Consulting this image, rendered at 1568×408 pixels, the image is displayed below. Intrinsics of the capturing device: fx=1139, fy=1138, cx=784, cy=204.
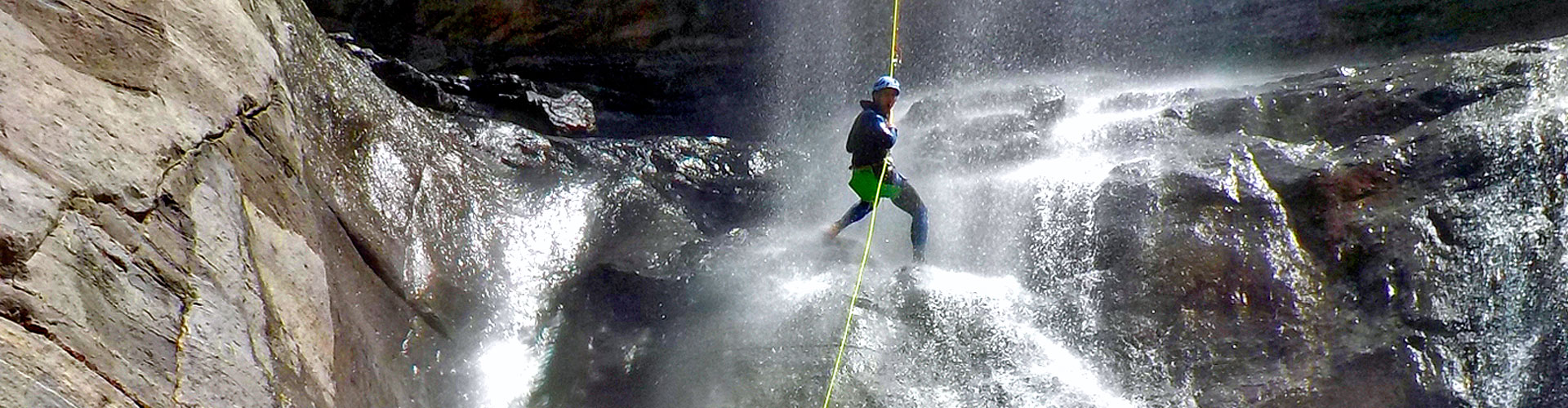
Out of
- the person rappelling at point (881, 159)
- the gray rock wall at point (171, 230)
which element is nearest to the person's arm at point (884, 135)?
the person rappelling at point (881, 159)

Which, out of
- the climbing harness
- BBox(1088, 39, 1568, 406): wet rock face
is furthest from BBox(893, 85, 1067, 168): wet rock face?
BBox(1088, 39, 1568, 406): wet rock face

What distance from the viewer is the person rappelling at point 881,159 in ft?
21.8

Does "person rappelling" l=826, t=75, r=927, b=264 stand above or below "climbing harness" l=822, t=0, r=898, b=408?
above

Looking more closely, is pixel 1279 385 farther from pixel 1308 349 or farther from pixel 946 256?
pixel 946 256

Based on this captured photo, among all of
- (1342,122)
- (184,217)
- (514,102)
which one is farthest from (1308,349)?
(514,102)

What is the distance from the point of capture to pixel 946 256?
7.36m

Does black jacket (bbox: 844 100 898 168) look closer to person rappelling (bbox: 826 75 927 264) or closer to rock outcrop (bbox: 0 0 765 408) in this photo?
person rappelling (bbox: 826 75 927 264)

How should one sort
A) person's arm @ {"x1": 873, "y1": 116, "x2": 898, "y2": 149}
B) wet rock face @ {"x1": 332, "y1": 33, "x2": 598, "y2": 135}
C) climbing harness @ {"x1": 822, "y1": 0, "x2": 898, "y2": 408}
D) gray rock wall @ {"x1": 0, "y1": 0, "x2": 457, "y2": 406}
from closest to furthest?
1. gray rock wall @ {"x1": 0, "y1": 0, "x2": 457, "y2": 406}
2. climbing harness @ {"x1": 822, "y1": 0, "x2": 898, "y2": 408}
3. person's arm @ {"x1": 873, "y1": 116, "x2": 898, "y2": 149}
4. wet rock face @ {"x1": 332, "y1": 33, "x2": 598, "y2": 135}

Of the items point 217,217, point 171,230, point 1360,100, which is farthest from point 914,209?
point 171,230

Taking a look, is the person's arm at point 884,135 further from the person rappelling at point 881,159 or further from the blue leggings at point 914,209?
the blue leggings at point 914,209

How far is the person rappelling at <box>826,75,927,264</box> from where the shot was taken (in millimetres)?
6645

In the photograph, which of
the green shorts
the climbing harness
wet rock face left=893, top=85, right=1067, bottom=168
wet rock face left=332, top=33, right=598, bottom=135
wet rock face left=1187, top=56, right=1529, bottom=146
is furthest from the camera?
wet rock face left=332, top=33, right=598, bottom=135

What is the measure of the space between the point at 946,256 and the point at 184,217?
4.71 meters

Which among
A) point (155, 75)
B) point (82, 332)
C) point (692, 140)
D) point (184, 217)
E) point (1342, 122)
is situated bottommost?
point (82, 332)
